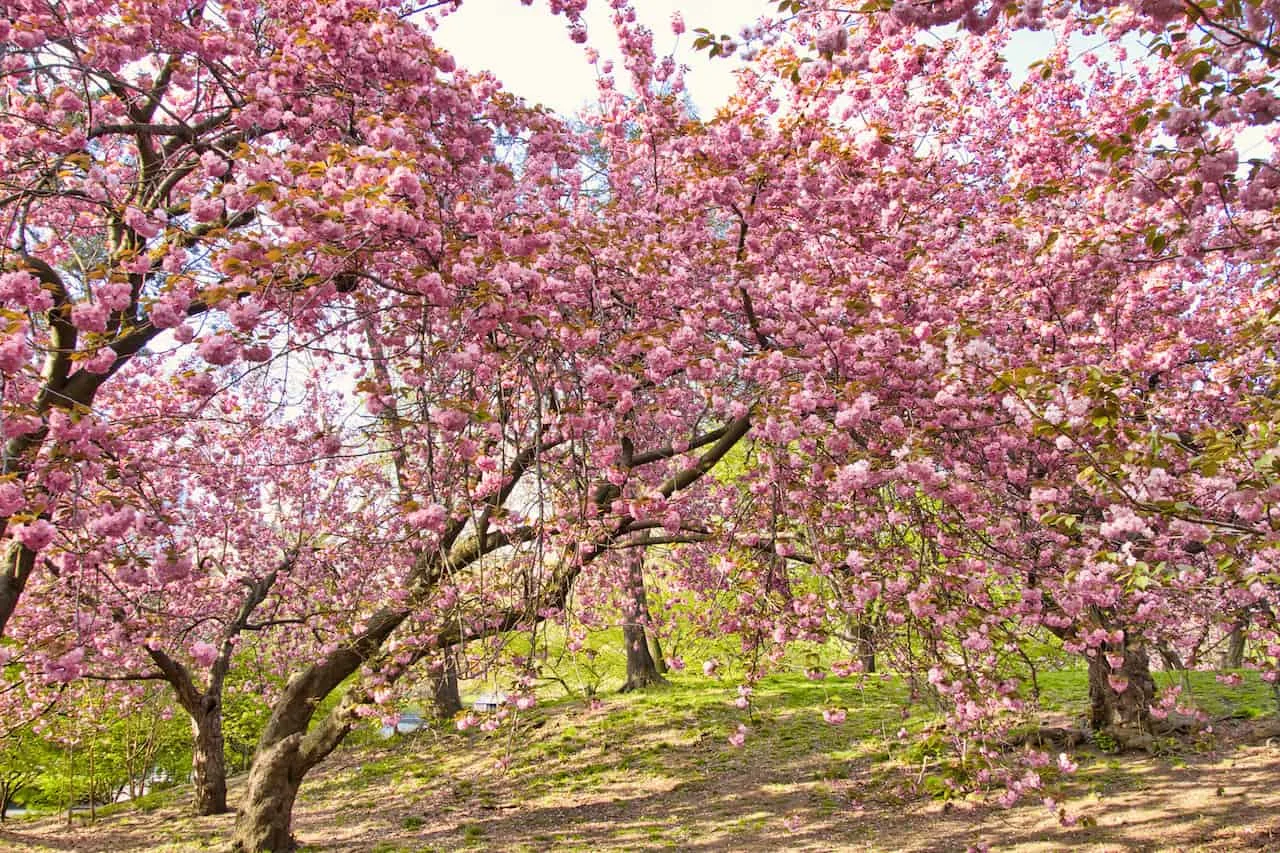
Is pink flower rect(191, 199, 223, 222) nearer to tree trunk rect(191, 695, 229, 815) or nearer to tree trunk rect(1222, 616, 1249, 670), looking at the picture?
tree trunk rect(1222, 616, 1249, 670)

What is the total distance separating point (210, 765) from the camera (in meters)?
10.8

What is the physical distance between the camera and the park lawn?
728 cm

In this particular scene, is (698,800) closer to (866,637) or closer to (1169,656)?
(866,637)

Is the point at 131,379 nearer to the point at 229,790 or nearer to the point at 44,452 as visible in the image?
the point at 44,452

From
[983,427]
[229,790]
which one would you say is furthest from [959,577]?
[229,790]

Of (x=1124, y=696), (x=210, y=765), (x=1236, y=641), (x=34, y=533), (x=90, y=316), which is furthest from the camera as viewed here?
(x=210, y=765)

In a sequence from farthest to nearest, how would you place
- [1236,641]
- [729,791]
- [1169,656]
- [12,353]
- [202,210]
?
[1236,641] < [729,791] < [1169,656] < [202,210] < [12,353]

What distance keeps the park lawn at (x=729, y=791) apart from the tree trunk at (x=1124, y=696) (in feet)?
1.28

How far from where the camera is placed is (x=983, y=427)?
17.0 feet

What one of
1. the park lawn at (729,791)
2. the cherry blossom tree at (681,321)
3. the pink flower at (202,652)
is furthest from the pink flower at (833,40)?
the pink flower at (202,652)

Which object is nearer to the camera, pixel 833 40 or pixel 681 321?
pixel 833 40

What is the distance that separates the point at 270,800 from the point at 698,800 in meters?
4.81

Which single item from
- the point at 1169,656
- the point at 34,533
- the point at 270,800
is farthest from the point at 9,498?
the point at 1169,656

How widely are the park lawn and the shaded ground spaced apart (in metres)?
0.03
